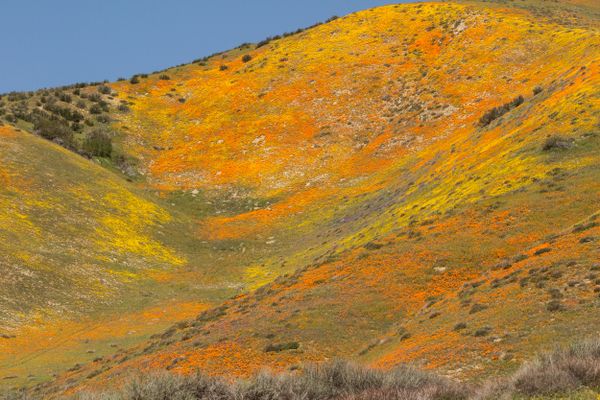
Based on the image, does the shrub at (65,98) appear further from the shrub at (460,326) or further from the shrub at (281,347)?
the shrub at (460,326)

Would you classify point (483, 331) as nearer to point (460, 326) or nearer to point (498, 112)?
point (460, 326)

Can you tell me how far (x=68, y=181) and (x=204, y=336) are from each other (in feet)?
128

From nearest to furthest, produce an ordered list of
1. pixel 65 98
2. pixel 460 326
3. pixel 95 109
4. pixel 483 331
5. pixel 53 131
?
1. pixel 483 331
2. pixel 460 326
3. pixel 53 131
4. pixel 95 109
5. pixel 65 98

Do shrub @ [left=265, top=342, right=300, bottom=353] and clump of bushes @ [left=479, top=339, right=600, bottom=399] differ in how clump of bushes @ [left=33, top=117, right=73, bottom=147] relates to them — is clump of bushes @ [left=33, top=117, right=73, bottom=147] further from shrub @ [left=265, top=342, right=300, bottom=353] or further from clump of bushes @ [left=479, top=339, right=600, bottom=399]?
clump of bushes @ [left=479, top=339, right=600, bottom=399]

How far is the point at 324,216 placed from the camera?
2478 inches

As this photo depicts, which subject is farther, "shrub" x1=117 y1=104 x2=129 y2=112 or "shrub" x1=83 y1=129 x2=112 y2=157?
"shrub" x1=117 y1=104 x2=129 y2=112

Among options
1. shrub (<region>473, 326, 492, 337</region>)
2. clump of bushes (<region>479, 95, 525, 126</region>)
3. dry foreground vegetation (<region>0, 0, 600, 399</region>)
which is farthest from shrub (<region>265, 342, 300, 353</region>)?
clump of bushes (<region>479, 95, 525, 126</region>)

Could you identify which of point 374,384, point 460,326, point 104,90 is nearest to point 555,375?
point 374,384

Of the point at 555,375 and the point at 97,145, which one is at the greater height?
the point at 97,145

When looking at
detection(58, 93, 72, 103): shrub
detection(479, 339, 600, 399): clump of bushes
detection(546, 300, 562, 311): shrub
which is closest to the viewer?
detection(479, 339, 600, 399): clump of bushes

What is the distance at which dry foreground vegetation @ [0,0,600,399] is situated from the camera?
19.7 meters

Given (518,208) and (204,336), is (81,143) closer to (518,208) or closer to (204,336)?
(204,336)

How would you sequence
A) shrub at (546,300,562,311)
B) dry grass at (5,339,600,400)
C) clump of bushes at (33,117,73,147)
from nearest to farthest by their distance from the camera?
dry grass at (5,339,600,400) → shrub at (546,300,562,311) → clump of bushes at (33,117,73,147)

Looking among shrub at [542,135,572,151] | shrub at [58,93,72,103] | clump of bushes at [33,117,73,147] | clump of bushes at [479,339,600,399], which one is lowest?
clump of bushes at [479,339,600,399]
